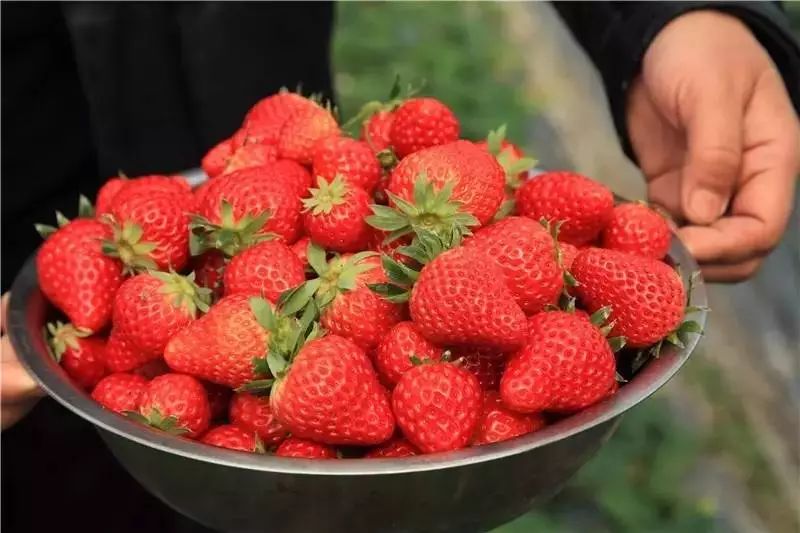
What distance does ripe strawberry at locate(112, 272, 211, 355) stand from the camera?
0.70 metres

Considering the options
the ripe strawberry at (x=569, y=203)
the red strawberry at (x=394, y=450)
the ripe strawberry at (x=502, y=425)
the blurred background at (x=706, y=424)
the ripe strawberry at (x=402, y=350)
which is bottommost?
the blurred background at (x=706, y=424)

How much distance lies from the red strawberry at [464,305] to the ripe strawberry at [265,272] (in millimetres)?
99

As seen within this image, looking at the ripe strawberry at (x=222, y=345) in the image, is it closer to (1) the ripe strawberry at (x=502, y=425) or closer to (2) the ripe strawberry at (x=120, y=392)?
(2) the ripe strawberry at (x=120, y=392)

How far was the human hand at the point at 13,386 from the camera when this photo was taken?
2.46 ft

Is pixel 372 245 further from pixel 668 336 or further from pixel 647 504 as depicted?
pixel 647 504

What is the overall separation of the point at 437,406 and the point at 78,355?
296mm

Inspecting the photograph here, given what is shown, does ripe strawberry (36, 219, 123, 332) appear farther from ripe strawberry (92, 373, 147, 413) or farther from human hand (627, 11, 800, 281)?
human hand (627, 11, 800, 281)

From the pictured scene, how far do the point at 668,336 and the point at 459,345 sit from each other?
0.49ft

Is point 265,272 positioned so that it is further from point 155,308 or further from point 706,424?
point 706,424

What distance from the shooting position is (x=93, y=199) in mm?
1167

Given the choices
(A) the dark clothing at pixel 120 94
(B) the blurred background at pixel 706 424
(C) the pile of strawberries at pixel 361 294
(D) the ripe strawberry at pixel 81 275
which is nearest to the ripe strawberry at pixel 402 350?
(C) the pile of strawberries at pixel 361 294

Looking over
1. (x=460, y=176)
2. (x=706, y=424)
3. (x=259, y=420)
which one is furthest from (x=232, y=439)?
(x=706, y=424)

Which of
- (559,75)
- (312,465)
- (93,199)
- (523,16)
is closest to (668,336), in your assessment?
(312,465)

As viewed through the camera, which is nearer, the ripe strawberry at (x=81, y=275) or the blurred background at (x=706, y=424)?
the ripe strawberry at (x=81, y=275)
